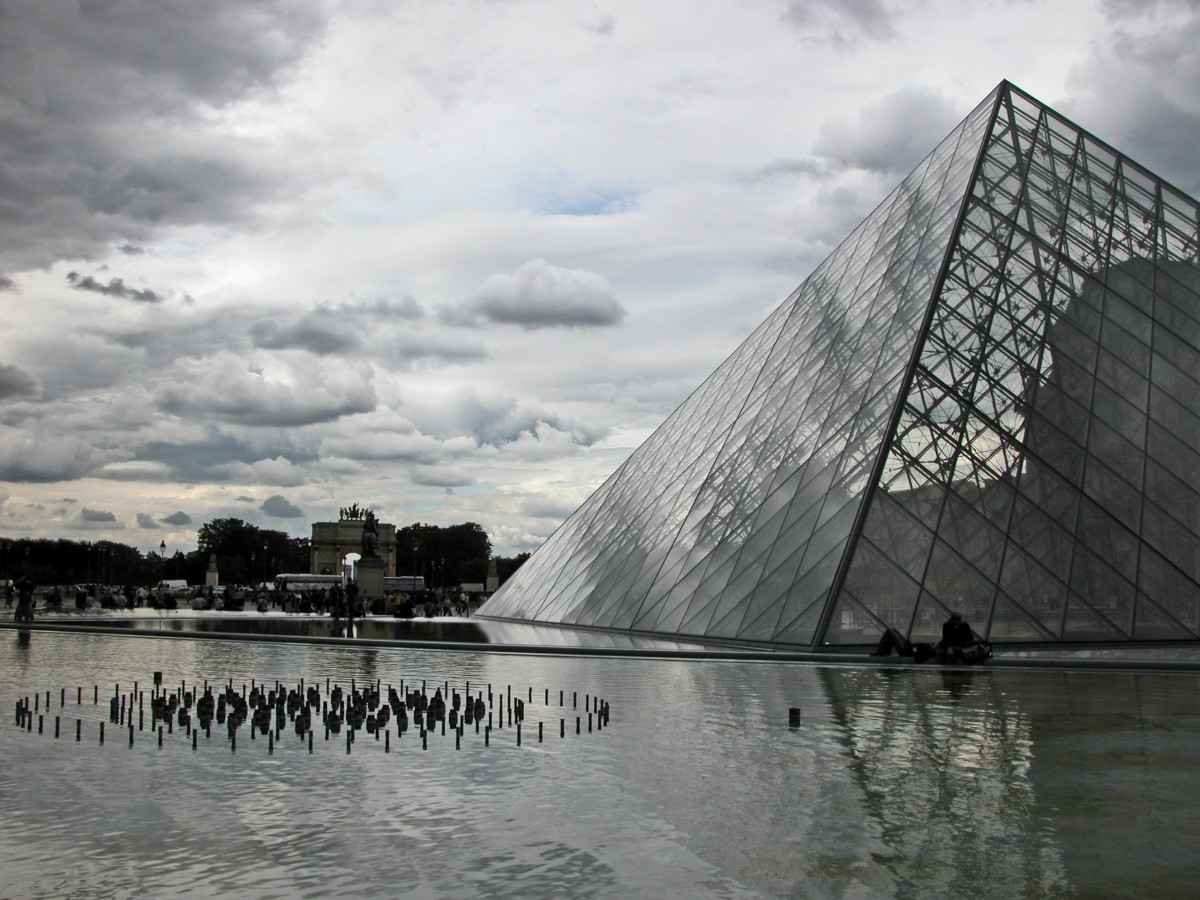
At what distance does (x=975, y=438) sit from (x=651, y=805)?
16725 millimetres

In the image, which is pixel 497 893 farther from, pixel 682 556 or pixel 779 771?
pixel 682 556

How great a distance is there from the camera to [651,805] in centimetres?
796

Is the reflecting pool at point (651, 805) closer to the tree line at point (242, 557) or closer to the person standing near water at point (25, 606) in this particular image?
the person standing near water at point (25, 606)

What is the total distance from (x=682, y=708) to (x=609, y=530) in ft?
82.2

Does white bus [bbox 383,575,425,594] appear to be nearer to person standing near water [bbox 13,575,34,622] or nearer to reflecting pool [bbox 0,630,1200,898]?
person standing near water [bbox 13,575,34,622]

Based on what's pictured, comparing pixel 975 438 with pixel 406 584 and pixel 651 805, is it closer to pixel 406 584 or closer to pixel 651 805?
pixel 651 805

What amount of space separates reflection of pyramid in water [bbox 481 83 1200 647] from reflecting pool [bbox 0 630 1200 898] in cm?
736

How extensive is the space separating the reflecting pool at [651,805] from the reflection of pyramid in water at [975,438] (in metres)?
7.36

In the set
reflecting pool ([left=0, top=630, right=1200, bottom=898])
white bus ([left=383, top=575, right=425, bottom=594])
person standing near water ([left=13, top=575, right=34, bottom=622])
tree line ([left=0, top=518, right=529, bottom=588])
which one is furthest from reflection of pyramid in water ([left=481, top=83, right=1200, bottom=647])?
tree line ([left=0, top=518, right=529, bottom=588])

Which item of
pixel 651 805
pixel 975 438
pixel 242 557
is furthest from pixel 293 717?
pixel 242 557

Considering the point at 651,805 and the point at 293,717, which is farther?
the point at 293,717

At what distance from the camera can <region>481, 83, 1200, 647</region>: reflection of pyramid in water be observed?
21312 millimetres

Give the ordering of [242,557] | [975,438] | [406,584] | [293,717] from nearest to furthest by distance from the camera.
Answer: [293,717] < [975,438] < [406,584] < [242,557]

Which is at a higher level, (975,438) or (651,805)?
(975,438)
